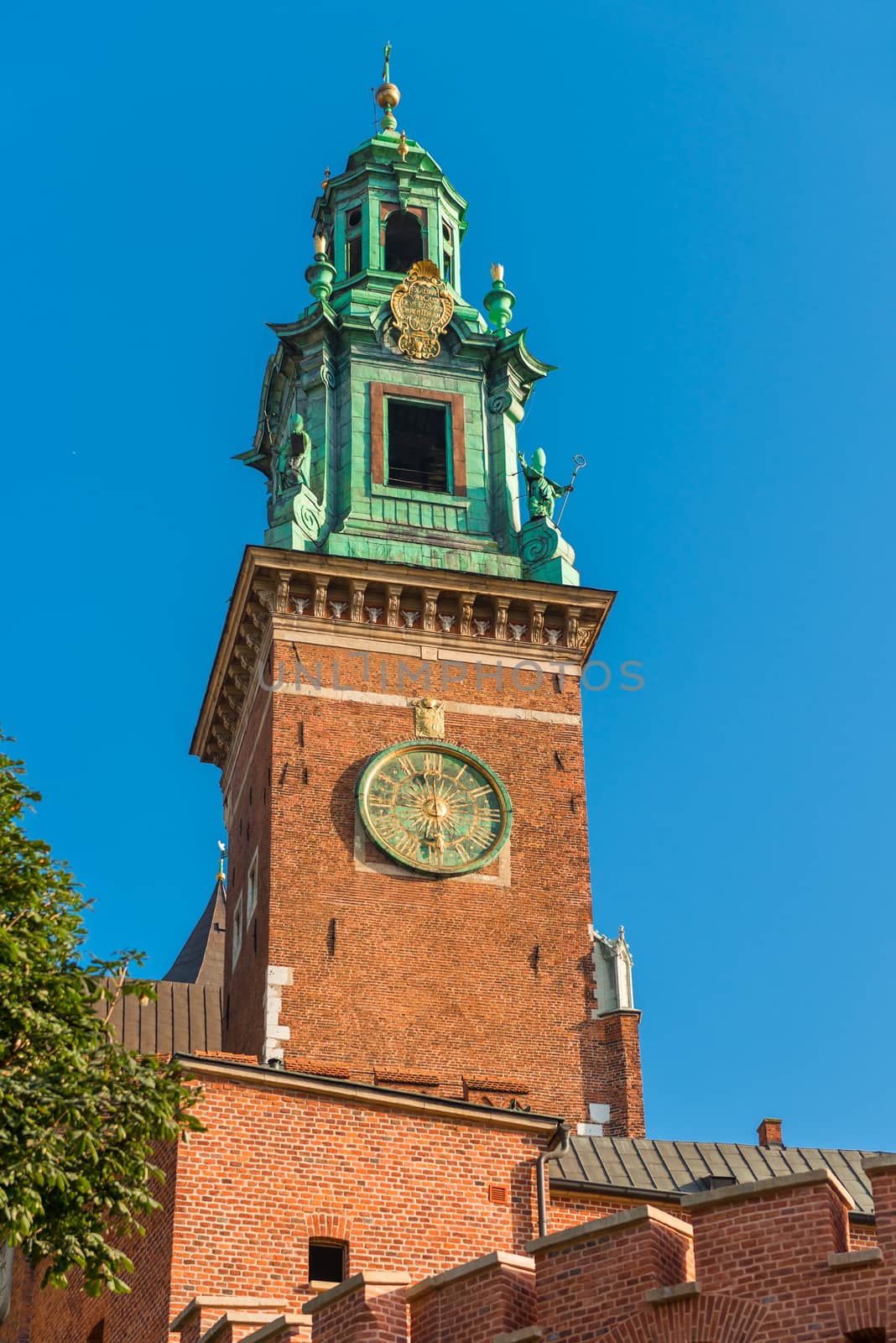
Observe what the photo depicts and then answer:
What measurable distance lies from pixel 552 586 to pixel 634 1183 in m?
16.3

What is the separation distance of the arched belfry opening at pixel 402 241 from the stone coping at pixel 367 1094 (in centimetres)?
2740

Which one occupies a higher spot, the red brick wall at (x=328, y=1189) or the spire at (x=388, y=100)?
the spire at (x=388, y=100)

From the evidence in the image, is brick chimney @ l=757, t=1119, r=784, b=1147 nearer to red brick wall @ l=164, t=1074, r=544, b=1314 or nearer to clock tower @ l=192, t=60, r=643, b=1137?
clock tower @ l=192, t=60, r=643, b=1137

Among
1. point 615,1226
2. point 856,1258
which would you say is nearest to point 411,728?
point 615,1226

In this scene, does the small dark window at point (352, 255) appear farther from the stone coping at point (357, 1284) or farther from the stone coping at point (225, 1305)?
the stone coping at point (357, 1284)

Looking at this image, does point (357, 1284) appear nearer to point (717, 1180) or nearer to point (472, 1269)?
point (472, 1269)

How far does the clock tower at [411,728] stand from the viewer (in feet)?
131

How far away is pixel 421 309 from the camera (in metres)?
49.6

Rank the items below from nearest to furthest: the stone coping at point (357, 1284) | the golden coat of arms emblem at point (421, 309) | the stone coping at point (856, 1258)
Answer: the stone coping at point (856, 1258), the stone coping at point (357, 1284), the golden coat of arms emblem at point (421, 309)

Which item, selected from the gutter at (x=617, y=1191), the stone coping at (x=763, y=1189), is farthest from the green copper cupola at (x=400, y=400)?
the stone coping at (x=763, y=1189)

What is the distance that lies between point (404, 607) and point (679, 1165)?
15187 millimetres

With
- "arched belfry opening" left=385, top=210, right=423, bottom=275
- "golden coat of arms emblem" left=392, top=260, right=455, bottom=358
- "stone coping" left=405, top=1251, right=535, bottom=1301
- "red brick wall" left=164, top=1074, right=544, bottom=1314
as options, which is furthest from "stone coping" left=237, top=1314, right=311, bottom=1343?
"arched belfry opening" left=385, top=210, right=423, bottom=275

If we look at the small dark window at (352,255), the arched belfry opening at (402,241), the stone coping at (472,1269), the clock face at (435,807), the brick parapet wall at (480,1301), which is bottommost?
the brick parapet wall at (480,1301)

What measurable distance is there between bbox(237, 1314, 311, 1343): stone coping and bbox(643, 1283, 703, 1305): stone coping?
10.9 feet
